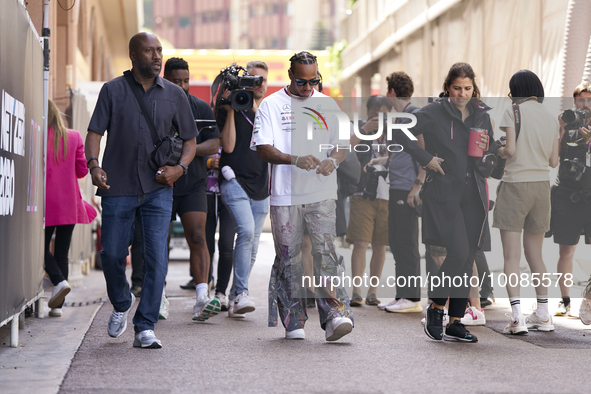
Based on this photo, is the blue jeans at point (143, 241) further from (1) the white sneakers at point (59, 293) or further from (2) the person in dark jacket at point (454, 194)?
(2) the person in dark jacket at point (454, 194)

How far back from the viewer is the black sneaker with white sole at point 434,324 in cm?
626

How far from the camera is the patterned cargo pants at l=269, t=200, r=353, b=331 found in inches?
242

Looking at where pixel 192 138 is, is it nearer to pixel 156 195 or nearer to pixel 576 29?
pixel 156 195

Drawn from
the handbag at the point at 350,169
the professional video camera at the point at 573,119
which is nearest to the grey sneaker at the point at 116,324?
the handbag at the point at 350,169

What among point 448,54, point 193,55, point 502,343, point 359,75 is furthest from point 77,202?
point 193,55

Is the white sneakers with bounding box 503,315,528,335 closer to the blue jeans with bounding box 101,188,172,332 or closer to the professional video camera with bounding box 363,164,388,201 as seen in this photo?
the professional video camera with bounding box 363,164,388,201

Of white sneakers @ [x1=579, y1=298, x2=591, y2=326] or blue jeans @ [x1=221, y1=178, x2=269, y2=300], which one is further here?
blue jeans @ [x1=221, y1=178, x2=269, y2=300]

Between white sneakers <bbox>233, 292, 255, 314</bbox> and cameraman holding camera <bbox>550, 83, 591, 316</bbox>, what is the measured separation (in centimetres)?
258

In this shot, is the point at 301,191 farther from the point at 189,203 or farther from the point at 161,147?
the point at 189,203

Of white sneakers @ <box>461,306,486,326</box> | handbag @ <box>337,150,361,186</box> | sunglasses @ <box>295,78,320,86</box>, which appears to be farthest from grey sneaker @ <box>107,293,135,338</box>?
white sneakers @ <box>461,306,486,326</box>

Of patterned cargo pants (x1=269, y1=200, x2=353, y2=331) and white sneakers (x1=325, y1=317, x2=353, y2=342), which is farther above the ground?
patterned cargo pants (x1=269, y1=200, x2=353, y2=331)

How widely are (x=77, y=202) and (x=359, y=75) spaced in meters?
21.6

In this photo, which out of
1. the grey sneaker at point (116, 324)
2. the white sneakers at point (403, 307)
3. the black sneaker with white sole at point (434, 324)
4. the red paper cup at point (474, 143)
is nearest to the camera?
the grey sneaker at point (116, 324)

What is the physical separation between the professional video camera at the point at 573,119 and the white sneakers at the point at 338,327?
259 centimetres
